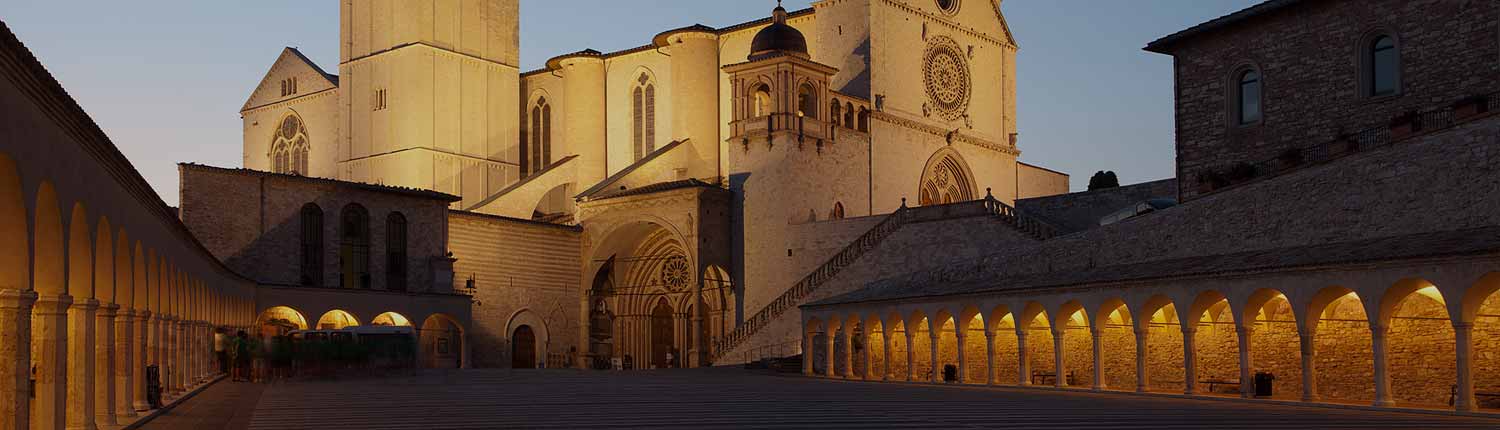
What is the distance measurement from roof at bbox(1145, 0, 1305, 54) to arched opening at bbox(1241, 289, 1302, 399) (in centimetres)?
807

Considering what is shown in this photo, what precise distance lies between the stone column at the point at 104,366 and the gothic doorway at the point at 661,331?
39.2 metres

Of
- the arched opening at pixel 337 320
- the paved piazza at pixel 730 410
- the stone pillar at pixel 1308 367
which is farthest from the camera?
the arched opening at pixel 337 320

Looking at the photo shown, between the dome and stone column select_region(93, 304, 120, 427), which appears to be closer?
stone column select_region(93, 304, 120, 427)

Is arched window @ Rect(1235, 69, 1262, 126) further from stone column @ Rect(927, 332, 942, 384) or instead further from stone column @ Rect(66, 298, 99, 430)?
stone column @ Rect(66, 298, 99, 430)

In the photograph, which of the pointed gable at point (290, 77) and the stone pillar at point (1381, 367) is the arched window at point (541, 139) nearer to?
the pointed gable at point (290, 77)

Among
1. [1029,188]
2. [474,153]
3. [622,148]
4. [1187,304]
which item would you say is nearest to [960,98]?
[1029,188]

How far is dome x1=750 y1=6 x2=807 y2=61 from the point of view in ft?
167

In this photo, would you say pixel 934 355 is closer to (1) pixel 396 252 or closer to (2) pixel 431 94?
(1) pixel 396 252

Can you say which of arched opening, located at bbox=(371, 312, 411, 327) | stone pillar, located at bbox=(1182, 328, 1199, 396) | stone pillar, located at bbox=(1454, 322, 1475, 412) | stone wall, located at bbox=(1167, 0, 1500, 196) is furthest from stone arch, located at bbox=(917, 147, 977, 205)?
stone pillar, located at bbox=(1454, 322, 1475, 412)

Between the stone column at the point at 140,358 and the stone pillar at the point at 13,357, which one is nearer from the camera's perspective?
the stone pillar at the point at 13,357

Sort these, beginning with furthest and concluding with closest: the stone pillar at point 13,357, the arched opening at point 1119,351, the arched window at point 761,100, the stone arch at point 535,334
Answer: the stone arch at point 535,334, the arched window at point 761,100, the arched opening at point 1119,351, the stone pillar at point 13,357

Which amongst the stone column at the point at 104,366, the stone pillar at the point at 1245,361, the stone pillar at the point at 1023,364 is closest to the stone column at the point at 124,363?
the stone column at the point at 104,366

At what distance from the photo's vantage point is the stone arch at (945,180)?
182 ft

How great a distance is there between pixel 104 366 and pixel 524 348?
3677cm
